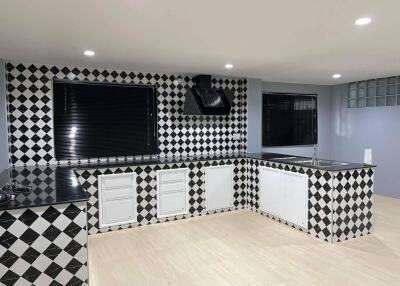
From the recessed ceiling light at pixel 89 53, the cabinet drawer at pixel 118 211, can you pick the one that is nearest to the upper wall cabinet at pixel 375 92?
the cabinet drawer at pixel 118 211

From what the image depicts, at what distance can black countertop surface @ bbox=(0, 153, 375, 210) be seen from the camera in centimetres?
203

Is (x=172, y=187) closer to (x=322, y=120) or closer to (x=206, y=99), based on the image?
(x=206, y=99)

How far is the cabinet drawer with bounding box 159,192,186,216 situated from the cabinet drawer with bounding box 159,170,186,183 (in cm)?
20

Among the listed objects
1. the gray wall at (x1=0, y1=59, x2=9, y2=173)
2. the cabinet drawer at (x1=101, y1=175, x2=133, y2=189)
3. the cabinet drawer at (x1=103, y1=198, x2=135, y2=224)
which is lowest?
the cabinet drawer at (x1=103, y1=198, x2=135, y2=224)

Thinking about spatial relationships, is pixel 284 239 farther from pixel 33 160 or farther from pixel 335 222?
pixel 33 160

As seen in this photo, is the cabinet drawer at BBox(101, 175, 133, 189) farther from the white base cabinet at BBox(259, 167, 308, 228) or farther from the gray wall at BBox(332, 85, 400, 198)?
the gray wall at BBox(332, 85, 400, 198)

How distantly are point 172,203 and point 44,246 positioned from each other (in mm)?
2315

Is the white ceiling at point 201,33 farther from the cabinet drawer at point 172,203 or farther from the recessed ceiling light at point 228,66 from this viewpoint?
the cabinet drawer at point 172,203

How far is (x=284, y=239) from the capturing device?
11.4 ft

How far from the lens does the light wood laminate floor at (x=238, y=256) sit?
2.58 metres

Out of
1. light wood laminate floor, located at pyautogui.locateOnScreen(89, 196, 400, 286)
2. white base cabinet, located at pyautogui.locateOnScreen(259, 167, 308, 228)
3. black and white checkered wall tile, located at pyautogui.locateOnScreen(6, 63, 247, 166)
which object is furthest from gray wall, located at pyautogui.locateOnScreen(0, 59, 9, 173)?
white base cabinet, located at pyautogui.locateOnScreen(259, 167, 308, 228)

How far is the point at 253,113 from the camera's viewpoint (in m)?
5.21

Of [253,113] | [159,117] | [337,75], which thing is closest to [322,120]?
[337,75]

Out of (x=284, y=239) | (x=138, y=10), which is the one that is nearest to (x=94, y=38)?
(x=138, y=10)
